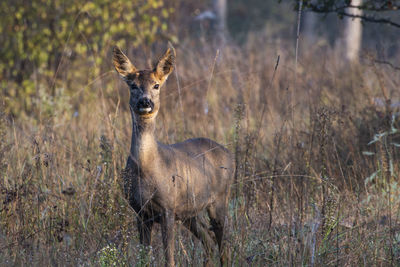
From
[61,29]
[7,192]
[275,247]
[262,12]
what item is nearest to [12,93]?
[61,29]

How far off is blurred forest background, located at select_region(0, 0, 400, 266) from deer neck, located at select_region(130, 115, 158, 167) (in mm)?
248

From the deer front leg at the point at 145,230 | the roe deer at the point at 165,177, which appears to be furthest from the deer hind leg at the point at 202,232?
the deer front leg at the point at 145,230

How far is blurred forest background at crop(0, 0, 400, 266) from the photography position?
378cm

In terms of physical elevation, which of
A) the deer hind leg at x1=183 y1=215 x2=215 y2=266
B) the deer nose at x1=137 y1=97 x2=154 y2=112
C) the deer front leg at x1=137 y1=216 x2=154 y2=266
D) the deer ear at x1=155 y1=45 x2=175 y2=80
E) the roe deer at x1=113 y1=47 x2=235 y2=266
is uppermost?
the deer ear at x1=155 y1=45 x2=175 y2=80

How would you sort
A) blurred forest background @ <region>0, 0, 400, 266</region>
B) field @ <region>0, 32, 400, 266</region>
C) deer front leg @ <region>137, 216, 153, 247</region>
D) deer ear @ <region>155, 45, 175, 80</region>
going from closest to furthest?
field @ <region>0, 32, 400, 266</region> < blurred forest background @ <region>0, 0, 400, 266</region> < deer front leg @ <region>137, 216, 153, 247</region> < deer ear @ <region>155, 45, 175, 80</region>

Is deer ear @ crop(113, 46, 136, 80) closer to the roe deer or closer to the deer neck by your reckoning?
the roe deer

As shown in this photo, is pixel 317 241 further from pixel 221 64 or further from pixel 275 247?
pixel 221 64

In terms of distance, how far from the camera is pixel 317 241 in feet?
11.8

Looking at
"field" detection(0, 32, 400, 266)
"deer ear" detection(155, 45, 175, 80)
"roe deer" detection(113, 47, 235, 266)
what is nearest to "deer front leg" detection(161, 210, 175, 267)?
"roe deer" detection(113, 47, 235, 266)

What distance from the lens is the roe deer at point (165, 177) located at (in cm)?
379

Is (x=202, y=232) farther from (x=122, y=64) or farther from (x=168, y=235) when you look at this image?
(x=122, y=64)

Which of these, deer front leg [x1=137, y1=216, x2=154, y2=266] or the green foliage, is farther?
deer front leg [x1=137, y1=216, x2=154, y2=266]

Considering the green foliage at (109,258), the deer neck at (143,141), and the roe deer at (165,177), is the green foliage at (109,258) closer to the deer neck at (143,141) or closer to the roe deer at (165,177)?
the roe deer at (165,177)

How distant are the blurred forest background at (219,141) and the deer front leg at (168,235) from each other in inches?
2.6
